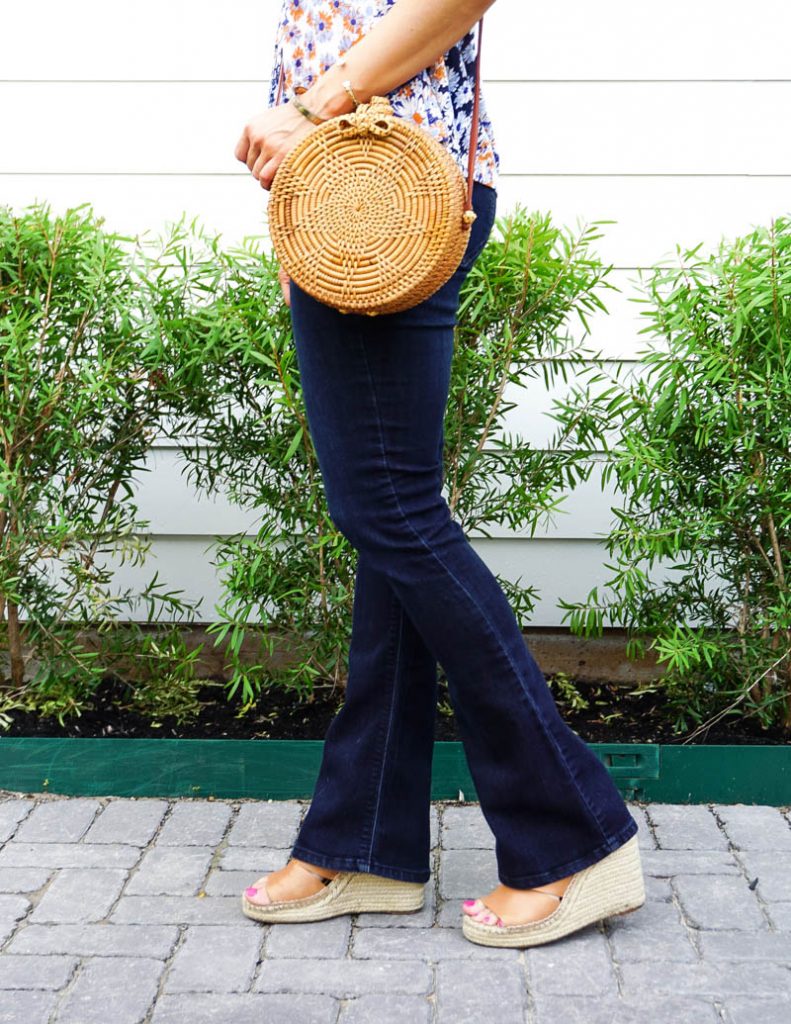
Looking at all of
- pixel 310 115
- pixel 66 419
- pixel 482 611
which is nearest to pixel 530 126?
pixel 66 419

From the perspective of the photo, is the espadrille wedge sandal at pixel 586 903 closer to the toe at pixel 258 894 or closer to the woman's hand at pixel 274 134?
the toe at pixel 258 894

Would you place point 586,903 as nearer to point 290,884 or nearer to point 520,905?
point 520,905

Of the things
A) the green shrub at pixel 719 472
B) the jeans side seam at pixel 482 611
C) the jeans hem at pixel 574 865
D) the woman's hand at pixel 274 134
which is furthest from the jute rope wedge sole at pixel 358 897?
the woman's hand at pixel 274 134

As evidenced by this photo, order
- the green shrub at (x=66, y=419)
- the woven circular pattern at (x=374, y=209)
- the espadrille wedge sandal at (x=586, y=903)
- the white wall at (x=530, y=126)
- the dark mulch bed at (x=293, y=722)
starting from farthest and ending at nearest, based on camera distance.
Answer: the white wall at (x=530, y=126), the dark mulch bed at (x=293, y=722), the green shrub at (x=66, y=419), the espadrille wedge sandal at (x=586, y=903), the woven circular pattern at (x=374, y=209)

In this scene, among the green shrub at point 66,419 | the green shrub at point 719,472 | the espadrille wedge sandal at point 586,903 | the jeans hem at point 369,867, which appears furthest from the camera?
the green shrub at point 66,419

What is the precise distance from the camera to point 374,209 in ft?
6.34

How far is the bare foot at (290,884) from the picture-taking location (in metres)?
2.39

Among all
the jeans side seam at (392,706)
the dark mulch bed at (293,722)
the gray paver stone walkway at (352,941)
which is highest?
the jeans side seam at (392,706)

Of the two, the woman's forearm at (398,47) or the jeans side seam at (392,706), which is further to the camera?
the jeans side seam at (392,706)

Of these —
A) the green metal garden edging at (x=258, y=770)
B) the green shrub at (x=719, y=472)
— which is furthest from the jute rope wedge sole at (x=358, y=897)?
the green shrub at (x=719, y=472)

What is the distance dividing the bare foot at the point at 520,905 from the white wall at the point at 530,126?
1.53 meters

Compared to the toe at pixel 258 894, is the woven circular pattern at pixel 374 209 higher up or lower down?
higher up

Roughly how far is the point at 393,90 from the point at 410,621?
3.13 ft

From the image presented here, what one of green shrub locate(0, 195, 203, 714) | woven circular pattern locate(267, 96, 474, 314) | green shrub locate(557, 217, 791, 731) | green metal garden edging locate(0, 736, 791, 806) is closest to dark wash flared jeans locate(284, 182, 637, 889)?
woven circular pattern locate(267, 96, 474, 314)
